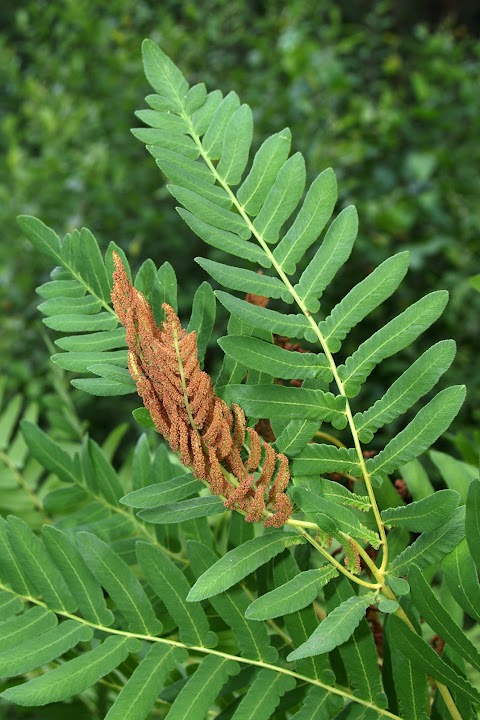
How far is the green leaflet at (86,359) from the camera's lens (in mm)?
559

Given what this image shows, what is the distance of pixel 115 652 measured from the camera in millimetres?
547

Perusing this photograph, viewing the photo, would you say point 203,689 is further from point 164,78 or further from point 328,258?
point 164,78

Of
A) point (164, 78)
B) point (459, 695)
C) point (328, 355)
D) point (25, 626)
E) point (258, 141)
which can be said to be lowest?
point (459, 695)

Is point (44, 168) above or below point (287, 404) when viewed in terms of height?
above

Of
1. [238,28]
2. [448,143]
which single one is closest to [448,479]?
[448,143]

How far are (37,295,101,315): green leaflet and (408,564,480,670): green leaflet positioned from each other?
277 millimetres

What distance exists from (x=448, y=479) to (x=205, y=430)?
31cm

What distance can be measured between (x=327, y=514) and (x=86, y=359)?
18cm

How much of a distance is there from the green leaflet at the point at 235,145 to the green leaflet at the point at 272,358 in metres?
0.12

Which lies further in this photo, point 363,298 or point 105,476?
point 105,476

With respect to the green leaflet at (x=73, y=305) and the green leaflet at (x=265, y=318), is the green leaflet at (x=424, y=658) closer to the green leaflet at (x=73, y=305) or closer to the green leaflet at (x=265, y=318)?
the green leaflet at (x=265, y=318)

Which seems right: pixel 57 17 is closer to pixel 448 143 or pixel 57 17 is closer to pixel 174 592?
pixel 448 143

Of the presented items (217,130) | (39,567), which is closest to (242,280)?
(217,130)

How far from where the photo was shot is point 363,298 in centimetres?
54
